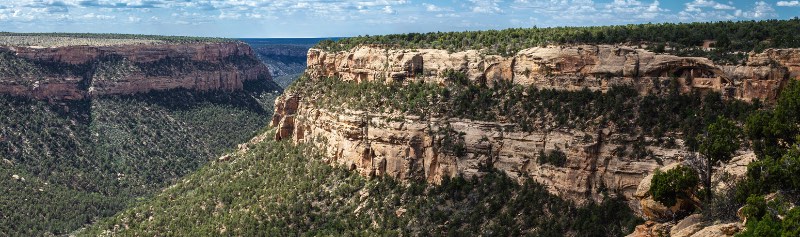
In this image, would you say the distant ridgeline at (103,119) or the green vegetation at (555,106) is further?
the distant ridgeline at (103,119)

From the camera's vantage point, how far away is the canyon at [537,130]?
48562mm

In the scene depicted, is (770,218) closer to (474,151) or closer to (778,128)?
(778,128)

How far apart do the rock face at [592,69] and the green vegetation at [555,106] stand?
0.69 m

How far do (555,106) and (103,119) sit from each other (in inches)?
3787

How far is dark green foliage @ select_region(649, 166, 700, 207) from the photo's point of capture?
121 feet

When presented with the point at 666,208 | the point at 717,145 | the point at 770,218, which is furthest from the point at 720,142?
the point at 770,218

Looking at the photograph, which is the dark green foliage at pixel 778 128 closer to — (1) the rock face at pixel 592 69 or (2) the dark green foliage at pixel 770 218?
(2) the dark green foliage at pixel 770 218

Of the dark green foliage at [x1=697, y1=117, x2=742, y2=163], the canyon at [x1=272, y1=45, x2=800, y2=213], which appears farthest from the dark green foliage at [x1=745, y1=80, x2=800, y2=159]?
the canyon at [x1=272, y1=45, x2=800, y2=213]

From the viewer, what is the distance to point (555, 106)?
5397 cm

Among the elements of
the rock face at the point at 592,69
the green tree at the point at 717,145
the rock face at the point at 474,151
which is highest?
the rock face at the point at 592,69

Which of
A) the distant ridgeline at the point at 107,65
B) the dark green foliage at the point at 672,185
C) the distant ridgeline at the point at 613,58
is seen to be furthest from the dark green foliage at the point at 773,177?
the distant ridgeline at the point at 107,65

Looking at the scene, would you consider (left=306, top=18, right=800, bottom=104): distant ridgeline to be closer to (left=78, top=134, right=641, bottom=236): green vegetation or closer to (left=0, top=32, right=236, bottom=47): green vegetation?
(left=78, top=134, right=641, bottom=236): green vegetation

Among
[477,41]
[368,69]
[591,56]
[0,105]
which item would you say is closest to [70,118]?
[0,105]

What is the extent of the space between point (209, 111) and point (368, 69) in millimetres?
83183
